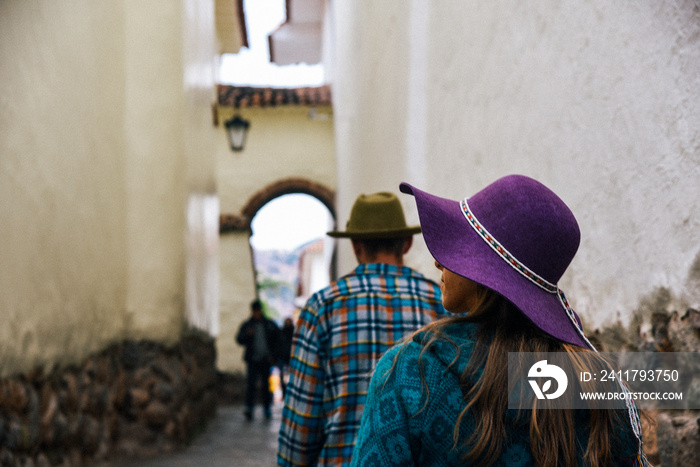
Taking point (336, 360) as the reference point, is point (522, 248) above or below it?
above

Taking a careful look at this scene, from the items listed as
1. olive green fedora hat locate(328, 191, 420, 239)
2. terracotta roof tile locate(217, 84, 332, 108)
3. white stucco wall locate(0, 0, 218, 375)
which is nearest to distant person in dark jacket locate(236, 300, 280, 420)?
white stucco wall locate(0, 0, 218, 375)

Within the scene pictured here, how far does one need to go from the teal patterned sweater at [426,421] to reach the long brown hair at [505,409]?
0.4 inches

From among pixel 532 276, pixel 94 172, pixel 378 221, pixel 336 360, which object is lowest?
pixel 336 360

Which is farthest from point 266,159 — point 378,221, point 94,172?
point 378,221

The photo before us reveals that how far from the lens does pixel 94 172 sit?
17.0 ft

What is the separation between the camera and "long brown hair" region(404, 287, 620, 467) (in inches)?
34.3

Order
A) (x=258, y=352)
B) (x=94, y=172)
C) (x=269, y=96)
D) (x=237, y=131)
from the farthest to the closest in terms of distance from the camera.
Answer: (x=269, y=96) < (x=237, y=131) < (x=258, y=352) < (x=94, y=172)

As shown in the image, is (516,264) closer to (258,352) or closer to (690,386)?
(690,386)

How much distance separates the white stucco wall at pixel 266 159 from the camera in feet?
40.8

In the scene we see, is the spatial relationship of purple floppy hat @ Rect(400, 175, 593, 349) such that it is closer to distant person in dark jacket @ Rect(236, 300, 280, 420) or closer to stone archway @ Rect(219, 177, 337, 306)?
distant person in dark jacket @ Rect(236, 300, 280, 420)

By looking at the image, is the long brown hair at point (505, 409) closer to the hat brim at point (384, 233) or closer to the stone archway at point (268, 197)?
the hat brim at point (384, 233)

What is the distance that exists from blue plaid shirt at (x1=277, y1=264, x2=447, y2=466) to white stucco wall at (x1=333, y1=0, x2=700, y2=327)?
22.1 inches

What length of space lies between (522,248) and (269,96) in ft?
38.7

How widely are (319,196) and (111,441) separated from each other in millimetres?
7768
